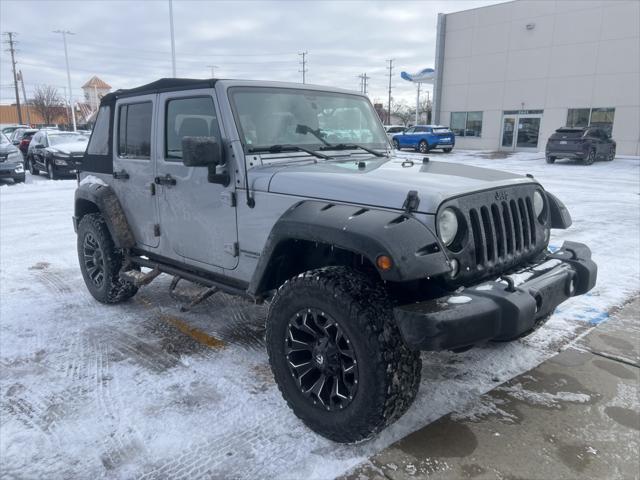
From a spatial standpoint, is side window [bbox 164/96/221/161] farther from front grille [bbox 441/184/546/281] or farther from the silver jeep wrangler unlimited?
front grille [bbox 441/184/546/281]

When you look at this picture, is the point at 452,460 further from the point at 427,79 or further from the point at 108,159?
the point at 427,79

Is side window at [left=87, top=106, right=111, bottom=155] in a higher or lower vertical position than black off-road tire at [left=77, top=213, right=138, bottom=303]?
higher

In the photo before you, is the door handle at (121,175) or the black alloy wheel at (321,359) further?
the door handle at (121,175)

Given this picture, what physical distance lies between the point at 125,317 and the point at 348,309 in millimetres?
2845

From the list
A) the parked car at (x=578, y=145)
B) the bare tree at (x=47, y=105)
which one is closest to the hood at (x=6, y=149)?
the parked car at (x=578, y=145)

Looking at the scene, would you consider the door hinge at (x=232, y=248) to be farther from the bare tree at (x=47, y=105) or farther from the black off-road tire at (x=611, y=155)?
the bare tree at (x=47, y=105)

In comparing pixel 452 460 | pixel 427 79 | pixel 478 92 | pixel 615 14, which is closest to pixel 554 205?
pixel 452 460

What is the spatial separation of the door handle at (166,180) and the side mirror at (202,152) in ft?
2.06

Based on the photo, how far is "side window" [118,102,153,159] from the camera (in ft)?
13.5

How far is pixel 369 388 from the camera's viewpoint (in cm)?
245

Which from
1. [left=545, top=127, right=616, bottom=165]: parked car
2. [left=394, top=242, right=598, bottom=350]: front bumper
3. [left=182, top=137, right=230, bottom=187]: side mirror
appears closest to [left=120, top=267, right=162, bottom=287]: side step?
[left=182, top=137, right=230, bottom=187]: side mirror

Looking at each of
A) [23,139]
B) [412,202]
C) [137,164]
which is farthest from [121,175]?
[23,139]

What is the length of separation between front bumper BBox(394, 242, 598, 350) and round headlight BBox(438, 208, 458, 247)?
0.28m

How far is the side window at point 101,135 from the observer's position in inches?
185
